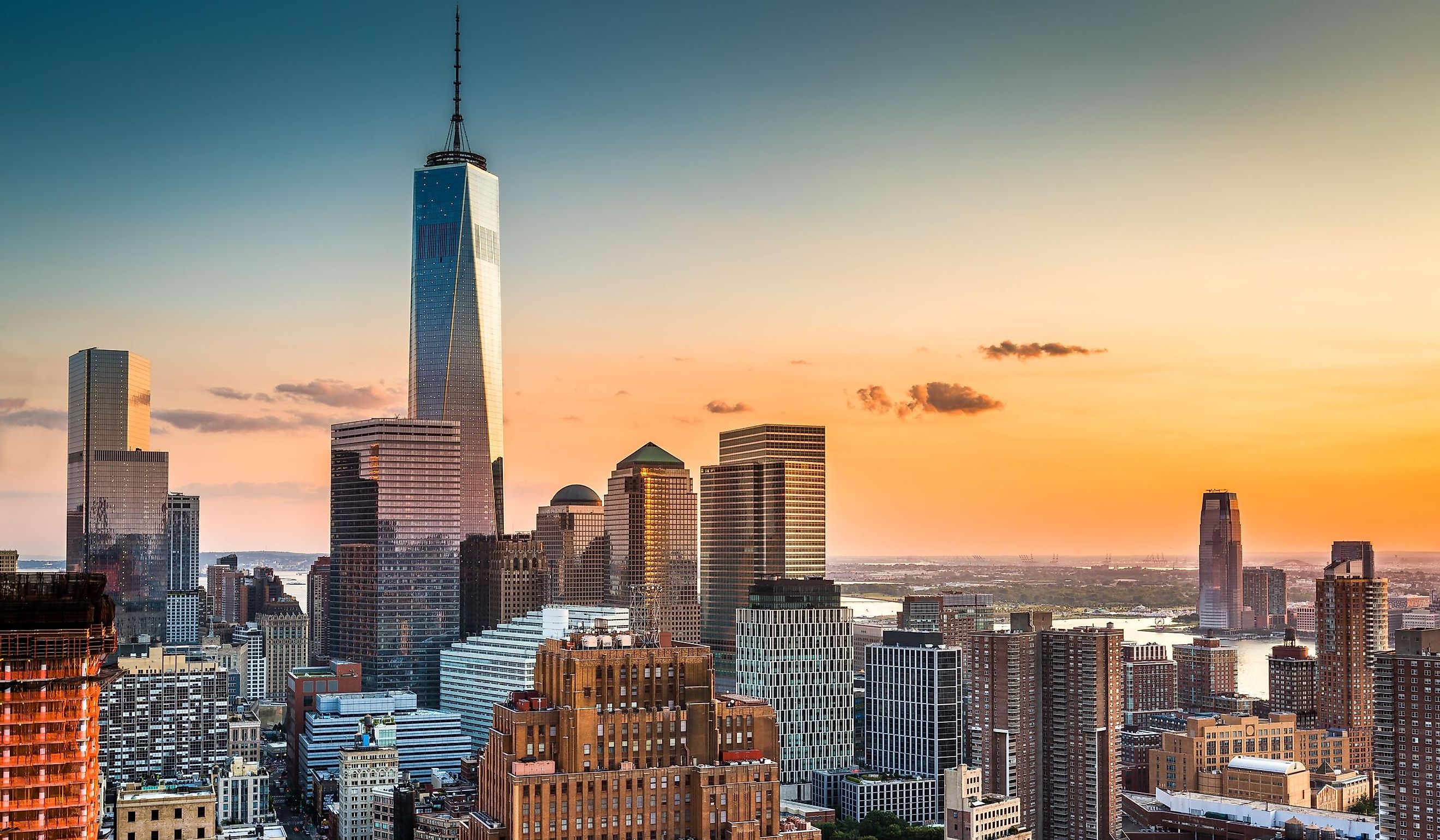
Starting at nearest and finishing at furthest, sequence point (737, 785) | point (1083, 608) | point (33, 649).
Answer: point (33, 649), point (737, 785), point (1083, 608)

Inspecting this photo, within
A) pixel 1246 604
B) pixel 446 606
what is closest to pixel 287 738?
pixel 446 606

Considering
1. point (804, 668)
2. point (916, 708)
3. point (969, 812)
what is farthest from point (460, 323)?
point (969, 812)

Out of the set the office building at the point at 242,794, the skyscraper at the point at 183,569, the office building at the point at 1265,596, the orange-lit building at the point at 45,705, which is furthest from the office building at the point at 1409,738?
the skyscraper at the point at 183,569

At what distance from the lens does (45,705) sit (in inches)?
1464

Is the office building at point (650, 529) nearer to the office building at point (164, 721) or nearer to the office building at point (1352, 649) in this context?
the office building at point (164, 721)

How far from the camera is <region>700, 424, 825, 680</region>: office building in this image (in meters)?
126

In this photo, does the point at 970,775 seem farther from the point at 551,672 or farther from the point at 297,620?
the point at 297,620

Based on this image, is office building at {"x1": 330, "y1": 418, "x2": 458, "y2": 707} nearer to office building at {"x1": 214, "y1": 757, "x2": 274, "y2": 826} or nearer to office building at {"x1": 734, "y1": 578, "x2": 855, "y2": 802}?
office building at {"x1": 214, "y1": 757, "x2": 274, "y2": 826}

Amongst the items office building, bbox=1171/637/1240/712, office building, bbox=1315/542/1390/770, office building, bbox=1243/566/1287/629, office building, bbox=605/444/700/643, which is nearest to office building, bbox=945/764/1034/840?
office building, bbox=1315/542/1390/770

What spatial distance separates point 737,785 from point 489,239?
12195 cm

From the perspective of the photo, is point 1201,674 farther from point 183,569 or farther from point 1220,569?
point 183,569

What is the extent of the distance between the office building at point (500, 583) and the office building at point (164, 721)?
37.1 m

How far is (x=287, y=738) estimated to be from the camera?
365 ft

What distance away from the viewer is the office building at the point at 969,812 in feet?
217
